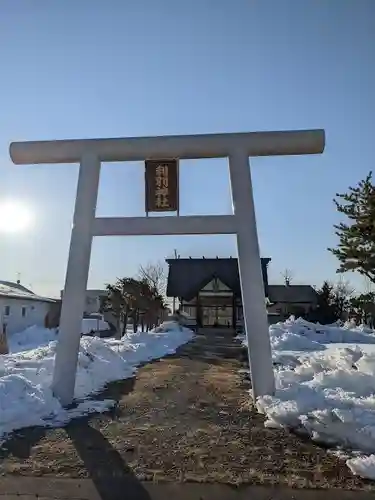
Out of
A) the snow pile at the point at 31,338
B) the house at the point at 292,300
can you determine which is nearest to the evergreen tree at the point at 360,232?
the snow pile at the point at 31,338

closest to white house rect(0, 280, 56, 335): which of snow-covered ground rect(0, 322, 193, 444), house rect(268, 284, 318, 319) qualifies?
snow-covered ground rect(0, 322, 193, 444)

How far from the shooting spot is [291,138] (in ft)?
22.6

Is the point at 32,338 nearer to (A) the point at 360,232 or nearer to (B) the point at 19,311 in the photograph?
(B) the point at 19,311

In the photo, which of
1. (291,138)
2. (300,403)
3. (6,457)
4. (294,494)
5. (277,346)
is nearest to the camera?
(294,494)

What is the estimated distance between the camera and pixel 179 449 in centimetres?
430

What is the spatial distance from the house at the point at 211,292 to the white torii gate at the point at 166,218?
22497 millimetres

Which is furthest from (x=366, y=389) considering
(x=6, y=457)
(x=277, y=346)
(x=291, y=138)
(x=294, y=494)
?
(x=277, y=346)

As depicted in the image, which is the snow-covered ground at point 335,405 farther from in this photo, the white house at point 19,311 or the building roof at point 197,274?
the building roof at point 197,274

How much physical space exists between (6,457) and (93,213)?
13.0ft

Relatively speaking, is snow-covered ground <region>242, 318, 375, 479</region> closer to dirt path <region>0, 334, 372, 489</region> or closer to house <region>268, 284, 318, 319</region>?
dirt path <region>0, 334, 372, 489</region>

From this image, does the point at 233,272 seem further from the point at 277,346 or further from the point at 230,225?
the point at 230,225

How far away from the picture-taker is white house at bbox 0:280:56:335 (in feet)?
72.6

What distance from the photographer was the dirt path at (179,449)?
3660 mm

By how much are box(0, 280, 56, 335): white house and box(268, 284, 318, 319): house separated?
18.1 metres
